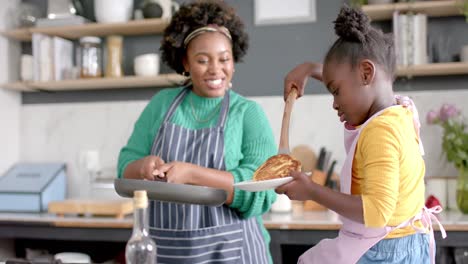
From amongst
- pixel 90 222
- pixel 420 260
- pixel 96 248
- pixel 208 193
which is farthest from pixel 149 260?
pixel 96 248

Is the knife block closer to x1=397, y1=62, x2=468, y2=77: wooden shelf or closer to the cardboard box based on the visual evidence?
x1=397, y1=62, x2=468, y2=77: wooden shelf

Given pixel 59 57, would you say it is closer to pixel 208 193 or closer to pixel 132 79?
pixel 132 79

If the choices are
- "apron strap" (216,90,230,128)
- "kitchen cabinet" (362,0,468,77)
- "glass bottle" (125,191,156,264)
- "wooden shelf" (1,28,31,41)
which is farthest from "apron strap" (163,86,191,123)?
"wooden shelf" (1,28,31,41)

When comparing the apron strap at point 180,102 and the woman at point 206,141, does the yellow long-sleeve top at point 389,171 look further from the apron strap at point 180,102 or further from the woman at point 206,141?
the apron strap at point 180,102

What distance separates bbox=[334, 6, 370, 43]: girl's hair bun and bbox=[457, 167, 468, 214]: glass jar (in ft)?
6.05

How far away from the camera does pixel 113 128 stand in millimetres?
3418

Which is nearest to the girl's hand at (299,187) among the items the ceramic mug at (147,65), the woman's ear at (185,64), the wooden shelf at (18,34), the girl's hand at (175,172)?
the girl's hand at (175,172)

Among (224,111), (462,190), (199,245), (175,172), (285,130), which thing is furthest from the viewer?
(462,190)

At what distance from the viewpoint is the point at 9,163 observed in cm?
348

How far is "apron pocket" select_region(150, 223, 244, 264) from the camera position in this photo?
1505 millimetres

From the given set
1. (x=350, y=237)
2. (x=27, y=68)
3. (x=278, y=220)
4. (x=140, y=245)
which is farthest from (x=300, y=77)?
(x=27, y=68)

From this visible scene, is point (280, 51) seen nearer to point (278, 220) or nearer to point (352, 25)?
point (278, 220)

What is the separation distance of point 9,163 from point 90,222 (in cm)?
110

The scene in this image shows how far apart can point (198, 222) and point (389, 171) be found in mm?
738
